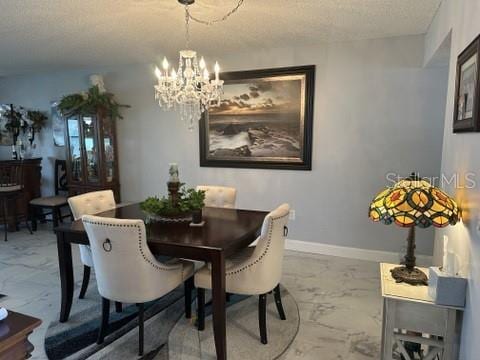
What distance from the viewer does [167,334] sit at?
2.35m

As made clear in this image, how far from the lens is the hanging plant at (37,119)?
207 inches

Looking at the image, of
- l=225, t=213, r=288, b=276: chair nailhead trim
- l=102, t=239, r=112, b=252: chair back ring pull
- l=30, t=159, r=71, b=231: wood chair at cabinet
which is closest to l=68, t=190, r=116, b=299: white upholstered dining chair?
l=102, t=239, r=112, b=252: chair back ring pull

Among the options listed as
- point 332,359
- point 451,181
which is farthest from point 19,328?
point 451,181

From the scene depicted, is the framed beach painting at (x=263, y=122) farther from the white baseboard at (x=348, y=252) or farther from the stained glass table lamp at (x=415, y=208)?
the stained glass table lamp at (x=415, y=208)

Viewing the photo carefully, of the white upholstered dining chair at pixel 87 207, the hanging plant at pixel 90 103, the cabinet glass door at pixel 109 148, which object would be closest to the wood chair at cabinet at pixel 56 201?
the cabinet glass door at pixel 109 148

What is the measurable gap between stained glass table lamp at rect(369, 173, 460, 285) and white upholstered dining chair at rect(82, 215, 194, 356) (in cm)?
132

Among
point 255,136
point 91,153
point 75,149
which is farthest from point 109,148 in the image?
point 255,136

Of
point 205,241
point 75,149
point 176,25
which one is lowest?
point 205,241

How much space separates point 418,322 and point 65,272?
7.52 ft

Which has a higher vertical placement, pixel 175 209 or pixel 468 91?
pixel 468 91

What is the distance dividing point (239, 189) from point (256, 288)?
2.07 meters

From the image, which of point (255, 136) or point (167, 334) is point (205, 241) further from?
point (255, 136)

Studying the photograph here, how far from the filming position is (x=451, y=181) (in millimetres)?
1961

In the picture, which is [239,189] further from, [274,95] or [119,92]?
[119,92]
